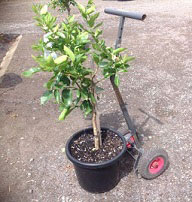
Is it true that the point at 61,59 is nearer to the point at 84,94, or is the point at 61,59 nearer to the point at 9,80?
the point at 84,94

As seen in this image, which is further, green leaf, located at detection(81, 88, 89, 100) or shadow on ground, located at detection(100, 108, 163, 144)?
shadow on ground, located at detection(100, 108, 163, 144)

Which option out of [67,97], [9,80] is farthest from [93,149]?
[9,80]

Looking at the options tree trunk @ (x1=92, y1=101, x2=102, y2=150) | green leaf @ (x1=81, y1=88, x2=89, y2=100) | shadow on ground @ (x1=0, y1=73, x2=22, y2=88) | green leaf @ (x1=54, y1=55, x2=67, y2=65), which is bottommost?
shadow on ground @ (x1=0, y1=73, x2=22, y2=88)

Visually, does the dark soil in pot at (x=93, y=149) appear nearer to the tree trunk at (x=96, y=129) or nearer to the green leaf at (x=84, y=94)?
the tree trunk at (x=96, y=129)

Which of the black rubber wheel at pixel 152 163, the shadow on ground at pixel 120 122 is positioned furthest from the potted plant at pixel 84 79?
the shadow on ground at pixel 120 122

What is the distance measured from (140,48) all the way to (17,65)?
8.86 ft

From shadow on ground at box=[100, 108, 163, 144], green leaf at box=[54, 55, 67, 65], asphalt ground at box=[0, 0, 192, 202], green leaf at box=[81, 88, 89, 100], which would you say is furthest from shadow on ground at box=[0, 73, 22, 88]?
green leaf at box=[54, 55, 67, 65]

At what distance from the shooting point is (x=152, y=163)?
249 cm

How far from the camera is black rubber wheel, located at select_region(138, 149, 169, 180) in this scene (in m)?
2.39

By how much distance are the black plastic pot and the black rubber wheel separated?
0.80 feet

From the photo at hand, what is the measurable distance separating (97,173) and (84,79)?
87 cm

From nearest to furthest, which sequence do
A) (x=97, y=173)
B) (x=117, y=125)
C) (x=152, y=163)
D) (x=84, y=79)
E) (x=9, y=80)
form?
(x=84, y=79)
(x=97, y=173)
(x=152, y=163)
(x=117, y=125)
(x=9, y=80)

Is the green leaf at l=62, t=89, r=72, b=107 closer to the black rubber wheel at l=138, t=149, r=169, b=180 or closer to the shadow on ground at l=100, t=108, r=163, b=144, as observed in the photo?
the black rubber wheel at l=138, t=149, r=169, b=180

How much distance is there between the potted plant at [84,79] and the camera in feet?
5.76
